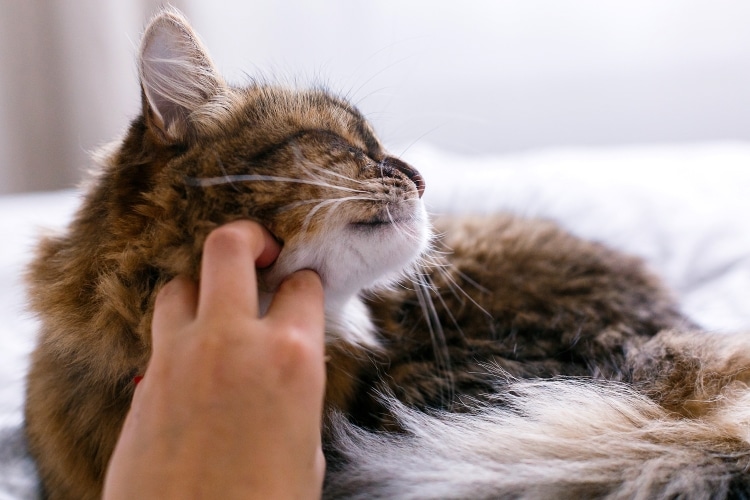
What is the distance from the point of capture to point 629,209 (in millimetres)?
1774

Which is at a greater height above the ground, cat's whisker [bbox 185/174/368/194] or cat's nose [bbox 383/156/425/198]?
cat's nose [bbox 383/156/425/198]

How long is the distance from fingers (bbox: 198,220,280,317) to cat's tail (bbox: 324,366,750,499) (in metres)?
0.31

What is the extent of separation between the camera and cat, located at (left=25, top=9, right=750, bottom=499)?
77cm

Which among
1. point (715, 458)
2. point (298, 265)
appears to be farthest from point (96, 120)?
point (715, 458)

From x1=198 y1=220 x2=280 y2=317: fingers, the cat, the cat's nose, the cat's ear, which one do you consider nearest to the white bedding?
the cat

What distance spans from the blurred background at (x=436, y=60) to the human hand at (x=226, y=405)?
7.00 ft

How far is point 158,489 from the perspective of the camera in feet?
1.90

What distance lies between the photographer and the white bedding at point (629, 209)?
144 centimetres

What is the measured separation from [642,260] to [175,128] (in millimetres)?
994

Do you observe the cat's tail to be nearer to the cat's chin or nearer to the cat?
the cat

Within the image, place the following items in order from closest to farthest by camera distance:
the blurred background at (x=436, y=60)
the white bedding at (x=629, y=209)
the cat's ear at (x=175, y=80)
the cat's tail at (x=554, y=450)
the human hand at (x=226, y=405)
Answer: the human hand at (x=226, y=405)
the cat's tail at (x=554, y=450)
the cat's ear at (x=175, y=80)
the white bedding at (x=629, y=209)
the blurred background at (x=436, y=60)

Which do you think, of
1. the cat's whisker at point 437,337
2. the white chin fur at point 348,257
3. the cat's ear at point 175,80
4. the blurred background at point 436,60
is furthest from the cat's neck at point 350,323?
the blurred background at point 436,60

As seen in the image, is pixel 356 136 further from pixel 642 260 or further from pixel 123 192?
pixel 642 260

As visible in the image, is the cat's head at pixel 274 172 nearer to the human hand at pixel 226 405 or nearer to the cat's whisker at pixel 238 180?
the cat's whisker at pixel 238 180
